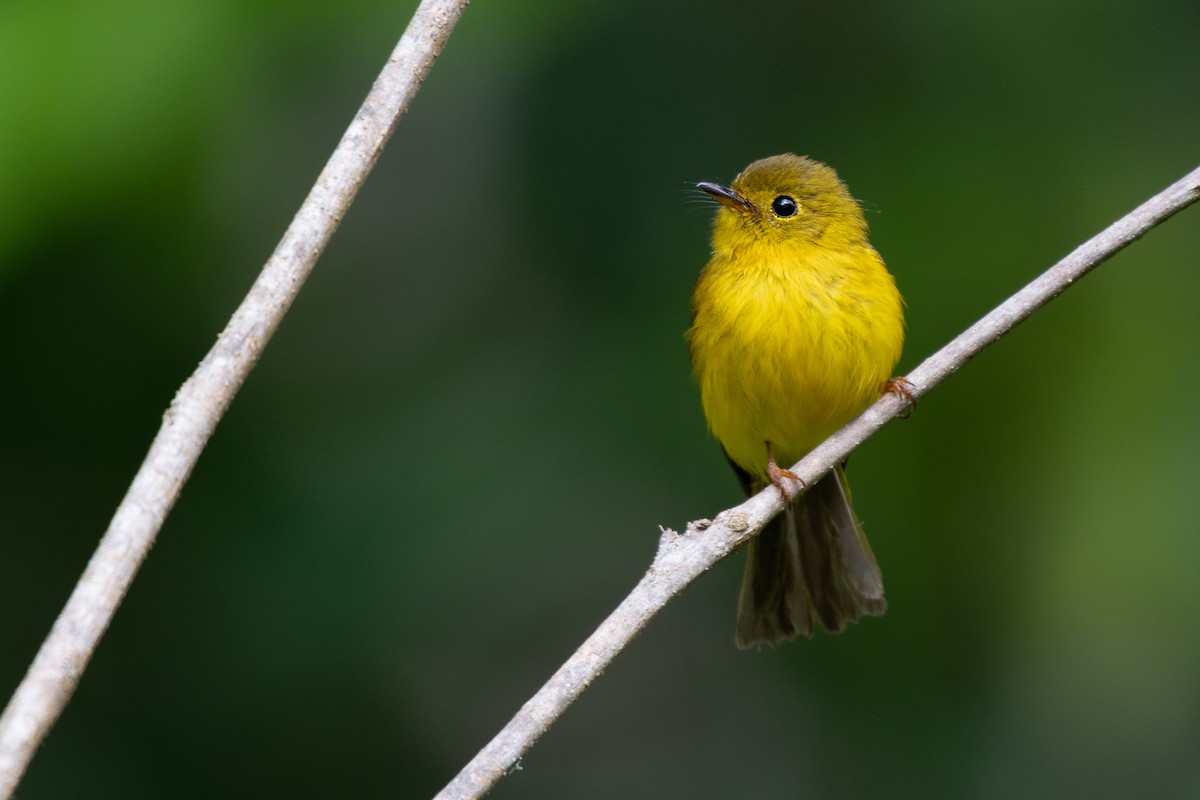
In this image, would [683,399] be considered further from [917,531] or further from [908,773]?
[908,773]

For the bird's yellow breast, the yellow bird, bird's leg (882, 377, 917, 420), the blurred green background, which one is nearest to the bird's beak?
the yellow bird

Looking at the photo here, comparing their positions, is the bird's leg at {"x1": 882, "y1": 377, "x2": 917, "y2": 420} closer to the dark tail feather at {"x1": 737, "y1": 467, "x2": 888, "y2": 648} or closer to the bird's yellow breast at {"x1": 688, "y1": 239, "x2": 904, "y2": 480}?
the bird's yellow breast at {"x1": 688, "y1": 239, "x2": 904, "y2": 480}

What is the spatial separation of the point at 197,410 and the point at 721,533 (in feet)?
4.05

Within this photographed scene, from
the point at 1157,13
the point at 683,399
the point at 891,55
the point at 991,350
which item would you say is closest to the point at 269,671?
the point at 683,399

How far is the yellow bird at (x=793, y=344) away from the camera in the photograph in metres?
4.25

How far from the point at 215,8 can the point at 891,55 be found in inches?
95.2

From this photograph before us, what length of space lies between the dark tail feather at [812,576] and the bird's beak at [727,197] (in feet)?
2.94

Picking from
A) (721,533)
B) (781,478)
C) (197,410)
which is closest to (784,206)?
(781,478)

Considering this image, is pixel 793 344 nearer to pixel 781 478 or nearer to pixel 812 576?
pixel 781 478

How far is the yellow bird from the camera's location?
13.9 feet

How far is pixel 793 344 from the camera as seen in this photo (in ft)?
13.9

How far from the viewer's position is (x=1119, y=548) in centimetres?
423

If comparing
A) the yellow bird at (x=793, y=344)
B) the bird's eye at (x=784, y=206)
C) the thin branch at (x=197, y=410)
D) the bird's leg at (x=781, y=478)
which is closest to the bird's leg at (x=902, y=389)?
the yellow bird at (x=793, y=344)

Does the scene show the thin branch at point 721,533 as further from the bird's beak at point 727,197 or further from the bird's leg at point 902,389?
the bird's beak at point 727,197
